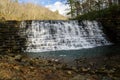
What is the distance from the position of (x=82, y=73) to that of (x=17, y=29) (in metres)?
10.2

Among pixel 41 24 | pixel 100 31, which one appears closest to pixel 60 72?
pixel 41 24

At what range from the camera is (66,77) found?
697 cm

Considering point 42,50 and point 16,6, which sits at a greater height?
point 16,6

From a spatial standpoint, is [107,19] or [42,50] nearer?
[42,50]

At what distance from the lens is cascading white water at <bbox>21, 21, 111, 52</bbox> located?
16.9 meters

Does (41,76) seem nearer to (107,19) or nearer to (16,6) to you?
(107,19)

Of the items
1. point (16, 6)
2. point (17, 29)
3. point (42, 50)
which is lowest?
point (42, 50)

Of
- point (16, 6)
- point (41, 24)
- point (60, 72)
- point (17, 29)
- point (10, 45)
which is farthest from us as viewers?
point (16, 6)

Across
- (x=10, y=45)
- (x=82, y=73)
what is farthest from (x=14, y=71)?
(x=10, y=45)

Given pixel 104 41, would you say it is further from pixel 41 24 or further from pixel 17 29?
pixel 17 29

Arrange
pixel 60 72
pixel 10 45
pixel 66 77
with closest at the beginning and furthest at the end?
pixel 66 77, pixel 60 72, pixel 10 45

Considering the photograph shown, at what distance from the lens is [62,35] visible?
18344mm

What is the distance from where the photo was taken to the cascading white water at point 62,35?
16.9 metres

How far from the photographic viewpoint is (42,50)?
16.2m
